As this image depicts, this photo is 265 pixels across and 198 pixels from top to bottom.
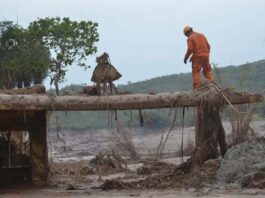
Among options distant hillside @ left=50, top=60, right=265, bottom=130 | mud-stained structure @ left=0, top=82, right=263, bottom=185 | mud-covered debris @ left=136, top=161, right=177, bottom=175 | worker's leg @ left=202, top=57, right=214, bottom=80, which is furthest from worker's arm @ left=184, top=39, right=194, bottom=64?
distant hillside @ left=50, top=60, right=265, bottom=130

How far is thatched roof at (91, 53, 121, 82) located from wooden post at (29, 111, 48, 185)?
236 cm

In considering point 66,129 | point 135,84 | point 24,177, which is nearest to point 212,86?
point 24,177

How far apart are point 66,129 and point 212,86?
31660 millimetres

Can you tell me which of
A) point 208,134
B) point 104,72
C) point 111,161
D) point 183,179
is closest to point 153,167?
point 111,161

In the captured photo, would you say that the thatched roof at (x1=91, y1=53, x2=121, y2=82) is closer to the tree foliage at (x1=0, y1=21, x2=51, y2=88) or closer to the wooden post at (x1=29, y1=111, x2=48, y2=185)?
the wooden post at (x1=29, y1=111, x2=48, y2=185)

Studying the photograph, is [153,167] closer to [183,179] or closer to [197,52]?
[183,179]

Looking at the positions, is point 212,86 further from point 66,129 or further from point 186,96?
point 66,129

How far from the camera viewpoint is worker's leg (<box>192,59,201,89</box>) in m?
15.9

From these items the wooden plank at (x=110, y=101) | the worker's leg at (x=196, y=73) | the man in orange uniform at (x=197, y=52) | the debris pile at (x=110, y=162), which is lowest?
the debris pile at (x=110, y=162)

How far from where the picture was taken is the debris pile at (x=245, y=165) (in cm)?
1448

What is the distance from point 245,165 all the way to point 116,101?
3403mm

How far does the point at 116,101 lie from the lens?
1534 centimetres

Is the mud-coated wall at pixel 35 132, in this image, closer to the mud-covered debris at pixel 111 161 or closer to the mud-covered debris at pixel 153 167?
the mud-covered debris at pixel 153 167

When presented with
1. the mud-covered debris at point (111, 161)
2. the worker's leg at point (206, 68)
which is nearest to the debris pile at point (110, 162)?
the mud-covered debris at point (111, 161)
